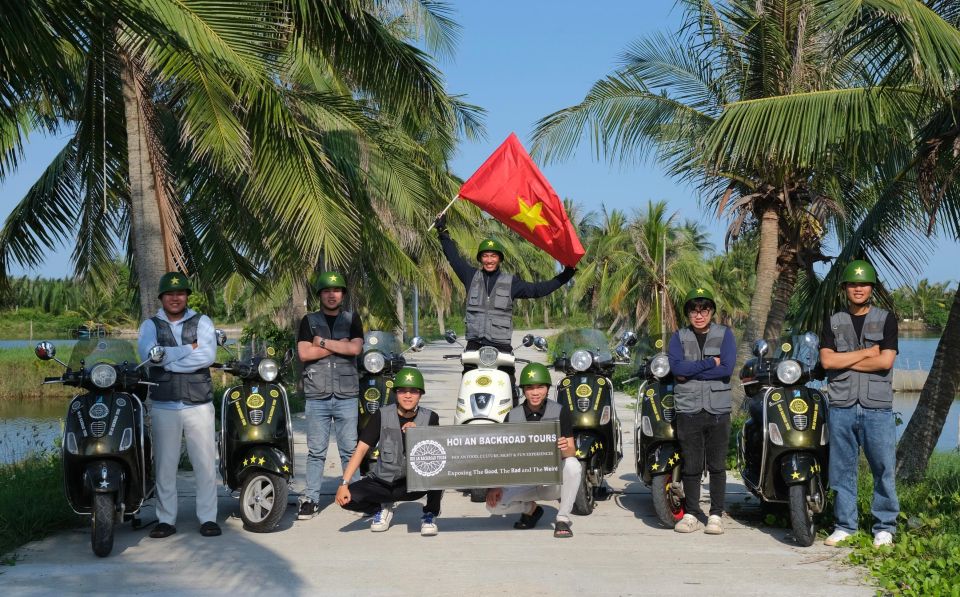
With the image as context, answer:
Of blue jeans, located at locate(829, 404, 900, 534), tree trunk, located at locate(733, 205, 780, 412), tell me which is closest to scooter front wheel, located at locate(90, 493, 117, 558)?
blue jeans, located at locate(829, 404, 900, 534)

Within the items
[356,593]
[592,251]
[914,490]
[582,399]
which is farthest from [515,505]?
[592,251]

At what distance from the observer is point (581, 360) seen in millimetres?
8273

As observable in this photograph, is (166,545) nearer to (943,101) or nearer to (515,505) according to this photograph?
(515,505)

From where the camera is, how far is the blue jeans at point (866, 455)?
6.67 m

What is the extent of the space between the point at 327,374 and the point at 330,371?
1.3 inches

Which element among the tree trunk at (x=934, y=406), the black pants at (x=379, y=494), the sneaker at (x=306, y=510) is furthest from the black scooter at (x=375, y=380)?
the tree trunk at (x=934, y=406)

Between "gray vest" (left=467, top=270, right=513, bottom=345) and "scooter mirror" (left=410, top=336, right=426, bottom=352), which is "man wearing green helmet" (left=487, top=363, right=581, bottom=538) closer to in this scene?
"gray vest" (left=467, top=270, right=513, bottom=345)

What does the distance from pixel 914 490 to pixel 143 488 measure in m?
6.08

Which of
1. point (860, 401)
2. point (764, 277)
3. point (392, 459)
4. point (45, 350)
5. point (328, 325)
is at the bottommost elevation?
point (392, 459)

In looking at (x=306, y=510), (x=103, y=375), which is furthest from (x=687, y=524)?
(x=103, y=375)

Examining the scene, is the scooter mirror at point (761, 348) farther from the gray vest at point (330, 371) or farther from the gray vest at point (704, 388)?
the gray vest at point (330, 371)

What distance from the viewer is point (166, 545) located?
6.89 m

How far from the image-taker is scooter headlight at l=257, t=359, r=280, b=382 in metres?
7.73

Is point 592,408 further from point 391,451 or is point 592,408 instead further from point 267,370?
point 267,370
